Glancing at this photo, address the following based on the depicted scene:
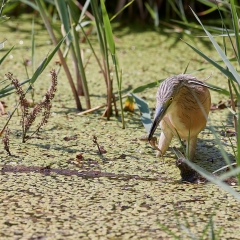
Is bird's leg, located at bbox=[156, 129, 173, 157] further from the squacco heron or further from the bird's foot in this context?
the bird's foot

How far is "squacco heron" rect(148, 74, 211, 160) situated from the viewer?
8.78 feet

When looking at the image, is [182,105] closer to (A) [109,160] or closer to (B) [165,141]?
(B) [165,141]

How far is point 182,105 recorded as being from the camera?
2.77m

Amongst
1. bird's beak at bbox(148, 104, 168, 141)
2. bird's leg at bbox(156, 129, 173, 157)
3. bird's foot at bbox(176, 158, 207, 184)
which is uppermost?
bird's beak at bbox(148, 104, 168, 141)

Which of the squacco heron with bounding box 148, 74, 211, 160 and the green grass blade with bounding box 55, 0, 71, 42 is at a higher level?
the green grass blade with bounding box 55, 0, 71, 42

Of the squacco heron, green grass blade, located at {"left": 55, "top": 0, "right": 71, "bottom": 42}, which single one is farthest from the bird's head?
green grass blade, located at {"left": 55, "top": 0, "right": 71, "bottom": 42}

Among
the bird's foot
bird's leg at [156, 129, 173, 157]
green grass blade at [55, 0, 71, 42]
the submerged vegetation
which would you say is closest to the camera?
the submerged vegetation

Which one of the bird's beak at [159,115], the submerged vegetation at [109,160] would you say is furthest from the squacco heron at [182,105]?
the submerged vegetation at [109,160]

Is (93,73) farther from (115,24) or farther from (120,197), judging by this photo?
(120,197)

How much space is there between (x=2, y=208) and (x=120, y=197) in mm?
463

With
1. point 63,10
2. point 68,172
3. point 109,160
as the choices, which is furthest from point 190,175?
point 63,10

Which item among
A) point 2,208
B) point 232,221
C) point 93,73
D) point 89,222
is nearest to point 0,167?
point 2,208

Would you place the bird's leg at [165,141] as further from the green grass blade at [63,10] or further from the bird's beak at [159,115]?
the green grass blade at [63,10]

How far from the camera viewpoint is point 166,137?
288cm
